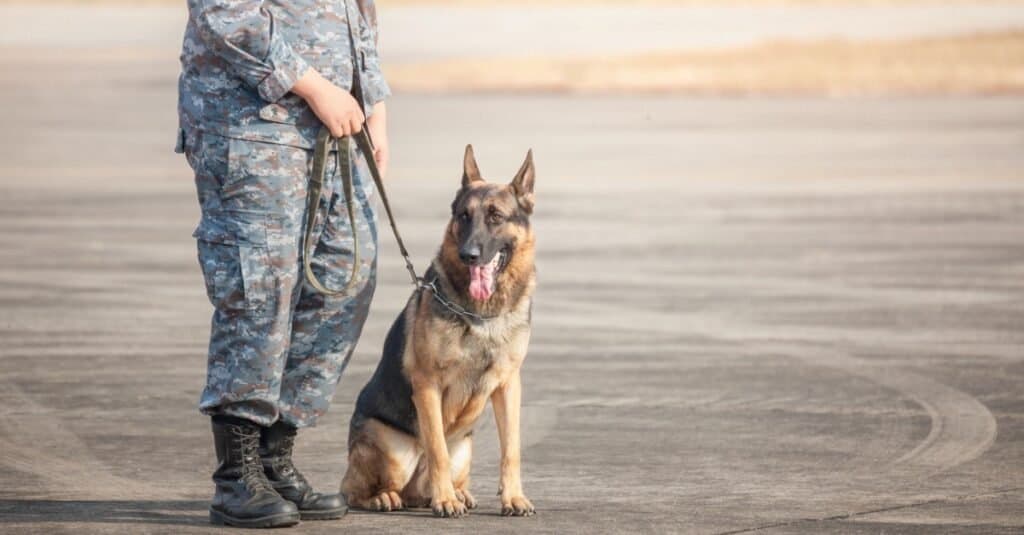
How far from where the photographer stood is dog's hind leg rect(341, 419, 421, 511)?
6945 mm

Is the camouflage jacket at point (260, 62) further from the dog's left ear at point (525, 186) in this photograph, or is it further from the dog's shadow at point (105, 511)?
the dog's shadow at point (105, 511)

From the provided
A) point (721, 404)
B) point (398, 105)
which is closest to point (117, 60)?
point (398, 105)

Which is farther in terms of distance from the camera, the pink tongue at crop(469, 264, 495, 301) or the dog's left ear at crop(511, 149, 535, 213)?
the dog's left ear at crop(511, 149, 535, 213)

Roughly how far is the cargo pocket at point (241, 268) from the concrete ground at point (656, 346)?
0.80 meters

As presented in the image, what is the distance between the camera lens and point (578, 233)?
55.2 feet

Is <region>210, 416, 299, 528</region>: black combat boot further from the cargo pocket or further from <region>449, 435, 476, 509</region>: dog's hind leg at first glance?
<region>449, 435, 476, 509</region>: dog's hind leg

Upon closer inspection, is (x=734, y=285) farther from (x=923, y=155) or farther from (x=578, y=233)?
(x=923, y=155)

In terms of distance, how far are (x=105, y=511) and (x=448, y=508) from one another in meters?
1.20

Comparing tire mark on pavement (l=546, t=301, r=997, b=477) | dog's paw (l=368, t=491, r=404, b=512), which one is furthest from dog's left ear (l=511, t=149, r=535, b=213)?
tire mark on pavement (l=546, t=301, r=997, b=477)

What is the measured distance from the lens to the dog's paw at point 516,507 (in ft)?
22.6

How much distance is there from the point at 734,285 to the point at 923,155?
12.0 meters

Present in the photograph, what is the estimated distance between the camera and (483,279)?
6836 millimetres

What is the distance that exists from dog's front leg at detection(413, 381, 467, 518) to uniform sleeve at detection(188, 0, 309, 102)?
1.14 m

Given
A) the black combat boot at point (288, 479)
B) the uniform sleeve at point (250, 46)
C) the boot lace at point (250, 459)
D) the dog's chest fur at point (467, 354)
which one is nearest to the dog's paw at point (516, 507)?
the dog's chest fur at point (467, 354)
